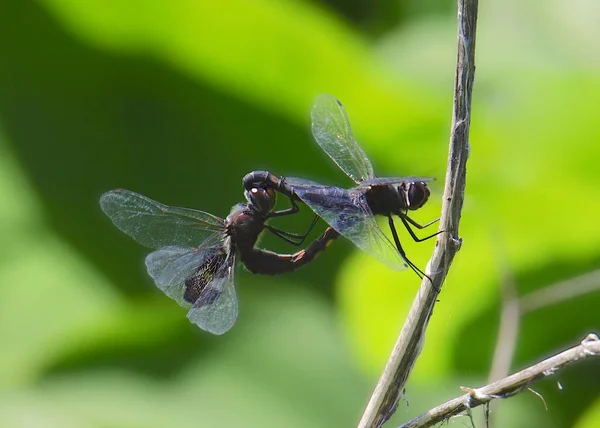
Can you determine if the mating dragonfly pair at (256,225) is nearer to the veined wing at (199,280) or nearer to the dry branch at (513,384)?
the veined wing at (199,280)

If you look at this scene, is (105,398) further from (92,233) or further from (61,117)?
(61,117)

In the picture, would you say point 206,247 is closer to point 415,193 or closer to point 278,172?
point 415,193

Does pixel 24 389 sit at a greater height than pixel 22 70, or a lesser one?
lesser

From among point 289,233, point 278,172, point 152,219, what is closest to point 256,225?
point 289,233

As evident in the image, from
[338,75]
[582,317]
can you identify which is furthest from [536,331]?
[338,75]

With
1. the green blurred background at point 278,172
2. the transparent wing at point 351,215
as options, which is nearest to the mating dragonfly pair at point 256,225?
the transparent wing at point 351,215

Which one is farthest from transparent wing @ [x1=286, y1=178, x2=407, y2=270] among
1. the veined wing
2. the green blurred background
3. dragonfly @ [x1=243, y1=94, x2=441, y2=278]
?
the green blurred background

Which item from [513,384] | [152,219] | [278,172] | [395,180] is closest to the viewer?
[513,384]
